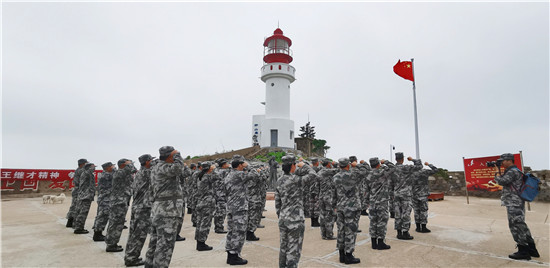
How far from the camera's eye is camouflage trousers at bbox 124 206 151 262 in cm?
482

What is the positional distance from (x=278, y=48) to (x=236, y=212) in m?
30.2

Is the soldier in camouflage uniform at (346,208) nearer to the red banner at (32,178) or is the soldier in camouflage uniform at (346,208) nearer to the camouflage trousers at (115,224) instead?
the camouflage trousers at (115,224)

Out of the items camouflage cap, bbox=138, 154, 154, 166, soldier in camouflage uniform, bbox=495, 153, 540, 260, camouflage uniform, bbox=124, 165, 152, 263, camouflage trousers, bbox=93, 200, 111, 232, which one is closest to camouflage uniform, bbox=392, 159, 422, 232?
soldier in camouflage uniform, bbox=495, 153, 540, 260

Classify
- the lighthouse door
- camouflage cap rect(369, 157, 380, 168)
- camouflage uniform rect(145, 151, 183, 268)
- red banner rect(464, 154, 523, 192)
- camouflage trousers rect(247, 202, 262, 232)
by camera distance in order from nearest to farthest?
camouflage uniform rect(145, 151, 183, 268)
camouflage cap rect(369, 157, 380, 168)
camouflage trousers rect(247, 202, 262, 232)
red banner rect(464, 154, 523, 192)
the lighthouse door

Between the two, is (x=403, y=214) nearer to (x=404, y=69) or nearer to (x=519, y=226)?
(x=519, y=226)

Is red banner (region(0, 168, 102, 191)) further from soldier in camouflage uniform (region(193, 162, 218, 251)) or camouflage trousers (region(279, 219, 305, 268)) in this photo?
camouflage trousers (region(279, 219, 305, 268))

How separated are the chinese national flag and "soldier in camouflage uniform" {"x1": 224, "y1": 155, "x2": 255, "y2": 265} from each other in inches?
570

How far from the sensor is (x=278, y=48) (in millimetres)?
32906

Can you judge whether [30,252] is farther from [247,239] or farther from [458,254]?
[458,254]

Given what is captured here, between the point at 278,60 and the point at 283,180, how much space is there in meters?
29.3

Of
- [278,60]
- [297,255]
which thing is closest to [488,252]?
[297,255]

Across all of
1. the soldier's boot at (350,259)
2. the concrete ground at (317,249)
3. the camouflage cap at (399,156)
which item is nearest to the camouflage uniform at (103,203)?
the concrete ground at (317,249)

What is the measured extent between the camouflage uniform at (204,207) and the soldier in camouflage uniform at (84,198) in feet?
12.4

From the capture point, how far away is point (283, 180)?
4.34 meters
